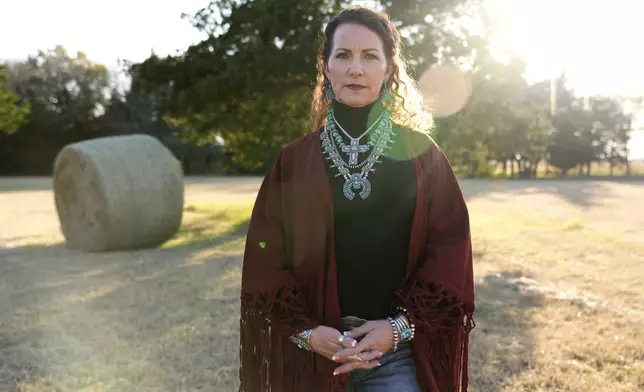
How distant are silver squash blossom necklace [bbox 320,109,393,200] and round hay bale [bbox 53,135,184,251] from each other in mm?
8384

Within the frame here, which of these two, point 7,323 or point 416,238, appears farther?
point 7,323

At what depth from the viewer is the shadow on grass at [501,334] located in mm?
4305

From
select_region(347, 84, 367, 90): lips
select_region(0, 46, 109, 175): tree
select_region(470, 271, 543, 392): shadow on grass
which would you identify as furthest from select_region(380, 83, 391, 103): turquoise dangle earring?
select_region(0, 46, 109, 175): tree

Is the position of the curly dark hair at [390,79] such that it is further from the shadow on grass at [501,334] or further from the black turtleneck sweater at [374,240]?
the shadow on grass at [501,334]

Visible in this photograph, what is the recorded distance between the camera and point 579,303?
6152mm

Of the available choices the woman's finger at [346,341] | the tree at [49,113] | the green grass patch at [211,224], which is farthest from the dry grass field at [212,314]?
the tree at [49,113]

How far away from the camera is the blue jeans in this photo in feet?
6.68

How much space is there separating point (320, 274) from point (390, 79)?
77cm

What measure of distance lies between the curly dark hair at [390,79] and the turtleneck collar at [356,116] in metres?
0.11

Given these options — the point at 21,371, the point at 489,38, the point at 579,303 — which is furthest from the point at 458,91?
the point at 21,371

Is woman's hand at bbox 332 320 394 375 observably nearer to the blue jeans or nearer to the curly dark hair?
the blue jeans

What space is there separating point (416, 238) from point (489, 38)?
10730 mm

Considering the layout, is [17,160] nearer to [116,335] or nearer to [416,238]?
[116,335]

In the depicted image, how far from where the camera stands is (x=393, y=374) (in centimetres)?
205
